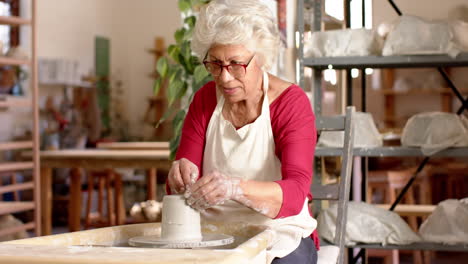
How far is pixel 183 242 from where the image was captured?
170cm

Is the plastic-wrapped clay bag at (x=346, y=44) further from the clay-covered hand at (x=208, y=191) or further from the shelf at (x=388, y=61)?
the clay-covered hand at (x=208, y=191)

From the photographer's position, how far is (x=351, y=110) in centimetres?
266

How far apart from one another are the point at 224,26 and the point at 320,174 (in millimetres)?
1670

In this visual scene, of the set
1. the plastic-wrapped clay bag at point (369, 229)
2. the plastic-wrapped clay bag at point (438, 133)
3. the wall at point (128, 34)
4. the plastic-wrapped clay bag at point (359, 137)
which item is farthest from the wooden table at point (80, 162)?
the wall at point (128, 34)

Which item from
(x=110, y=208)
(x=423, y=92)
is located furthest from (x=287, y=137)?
(x=423, y=92)

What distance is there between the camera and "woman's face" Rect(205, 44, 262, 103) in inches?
84.4

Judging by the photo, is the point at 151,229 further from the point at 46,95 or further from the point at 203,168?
the point at 46,95

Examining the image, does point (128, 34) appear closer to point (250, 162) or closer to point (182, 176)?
point (250, 162)

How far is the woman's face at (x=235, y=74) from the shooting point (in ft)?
7.04

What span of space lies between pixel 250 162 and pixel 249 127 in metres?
0.11

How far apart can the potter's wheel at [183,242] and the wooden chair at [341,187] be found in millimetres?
656

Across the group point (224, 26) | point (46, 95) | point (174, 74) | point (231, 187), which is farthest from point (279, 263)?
point (46, 95)

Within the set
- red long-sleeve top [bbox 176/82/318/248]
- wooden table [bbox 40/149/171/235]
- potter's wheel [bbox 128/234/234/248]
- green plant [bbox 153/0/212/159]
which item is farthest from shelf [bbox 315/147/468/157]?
wooden table [bbox 40/149/171/235]

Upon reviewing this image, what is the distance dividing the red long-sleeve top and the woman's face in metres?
0.10
